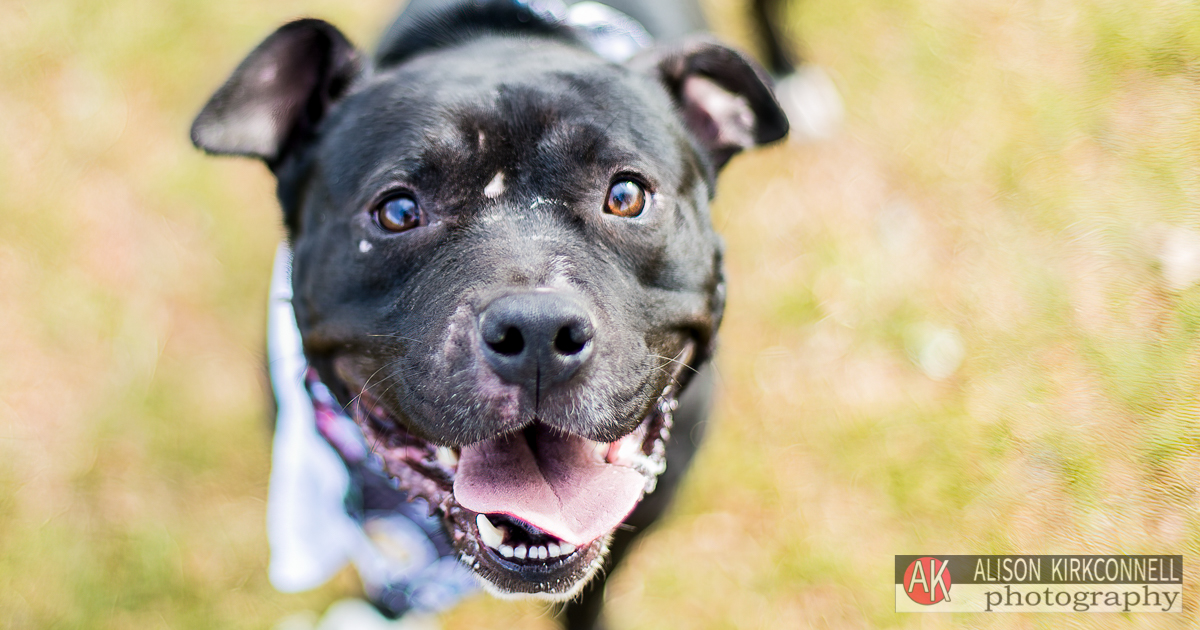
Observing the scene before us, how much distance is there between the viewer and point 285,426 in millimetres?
3035

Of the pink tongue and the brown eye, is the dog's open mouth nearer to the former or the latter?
the pink tongue

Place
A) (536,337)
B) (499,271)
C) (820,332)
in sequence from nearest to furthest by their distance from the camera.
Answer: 1. (536,337)
2. (499,271)
3. (820,332)

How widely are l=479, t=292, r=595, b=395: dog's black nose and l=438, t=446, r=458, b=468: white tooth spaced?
18.1 inches

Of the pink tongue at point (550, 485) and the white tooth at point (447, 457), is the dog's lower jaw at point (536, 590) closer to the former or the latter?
the pink tongue at point (550, 485)

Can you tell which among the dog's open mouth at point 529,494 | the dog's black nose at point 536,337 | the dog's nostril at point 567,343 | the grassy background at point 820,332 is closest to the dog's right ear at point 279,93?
the dog's open mouth at point 529,494

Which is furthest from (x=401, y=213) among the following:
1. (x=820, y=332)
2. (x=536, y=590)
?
(x=820, y=332)

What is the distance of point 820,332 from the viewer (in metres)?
4.32

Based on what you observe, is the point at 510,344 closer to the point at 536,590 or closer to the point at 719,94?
the point at 536,590

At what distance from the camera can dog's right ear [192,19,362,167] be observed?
7.99 ft

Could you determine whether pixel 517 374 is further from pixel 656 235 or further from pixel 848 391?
pixel 848 391

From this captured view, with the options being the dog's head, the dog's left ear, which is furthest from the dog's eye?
the dog's left ear

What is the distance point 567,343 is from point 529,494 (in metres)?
0.53

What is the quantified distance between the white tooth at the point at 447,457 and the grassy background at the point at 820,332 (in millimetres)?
1563

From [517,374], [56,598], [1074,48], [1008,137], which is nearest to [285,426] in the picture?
[517,374]
